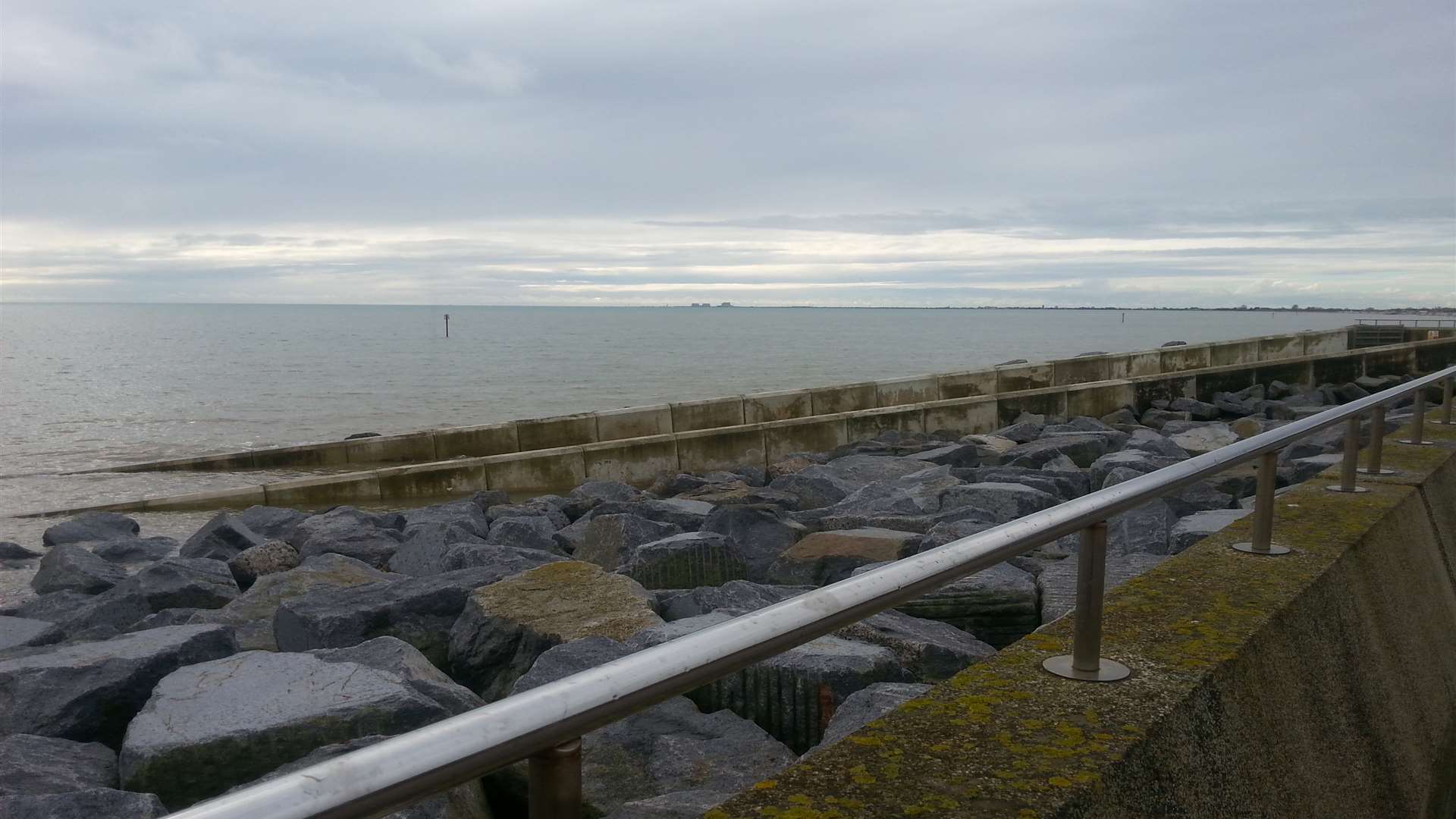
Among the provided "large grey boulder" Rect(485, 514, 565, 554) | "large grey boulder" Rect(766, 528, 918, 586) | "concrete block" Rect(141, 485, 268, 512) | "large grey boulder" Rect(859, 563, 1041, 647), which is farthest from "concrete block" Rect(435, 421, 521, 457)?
"large grey boulder" Rect(859, 563, 1041, 647)

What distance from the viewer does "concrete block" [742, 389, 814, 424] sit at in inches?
659

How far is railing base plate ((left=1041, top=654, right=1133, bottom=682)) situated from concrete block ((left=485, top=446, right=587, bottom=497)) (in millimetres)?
10881

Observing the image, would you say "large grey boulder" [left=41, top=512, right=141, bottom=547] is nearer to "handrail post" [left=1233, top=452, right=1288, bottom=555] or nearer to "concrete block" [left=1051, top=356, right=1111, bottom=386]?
"handrail post" [left=1233, top=452, right=1288, bottom=555]

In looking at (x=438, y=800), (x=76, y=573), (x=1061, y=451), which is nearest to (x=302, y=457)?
(x=76, y=573)

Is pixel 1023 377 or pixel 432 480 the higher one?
pixel 1023 377

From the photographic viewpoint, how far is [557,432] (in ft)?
51.1

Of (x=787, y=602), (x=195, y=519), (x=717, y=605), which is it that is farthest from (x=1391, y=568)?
(x=195, y=519)

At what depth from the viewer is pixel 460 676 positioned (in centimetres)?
483

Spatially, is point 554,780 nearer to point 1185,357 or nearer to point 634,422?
point 634,422

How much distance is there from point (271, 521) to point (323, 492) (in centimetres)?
242

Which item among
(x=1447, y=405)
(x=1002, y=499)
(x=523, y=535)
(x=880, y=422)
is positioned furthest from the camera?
(x=880, y=422)

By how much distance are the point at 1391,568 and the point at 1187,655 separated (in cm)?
186

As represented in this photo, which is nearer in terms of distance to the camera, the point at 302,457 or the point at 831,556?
the point at 831,556

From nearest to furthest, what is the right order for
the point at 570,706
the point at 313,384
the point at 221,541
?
1. the point at 570,706
2. the point at 221,541
3. the point at 313,384
